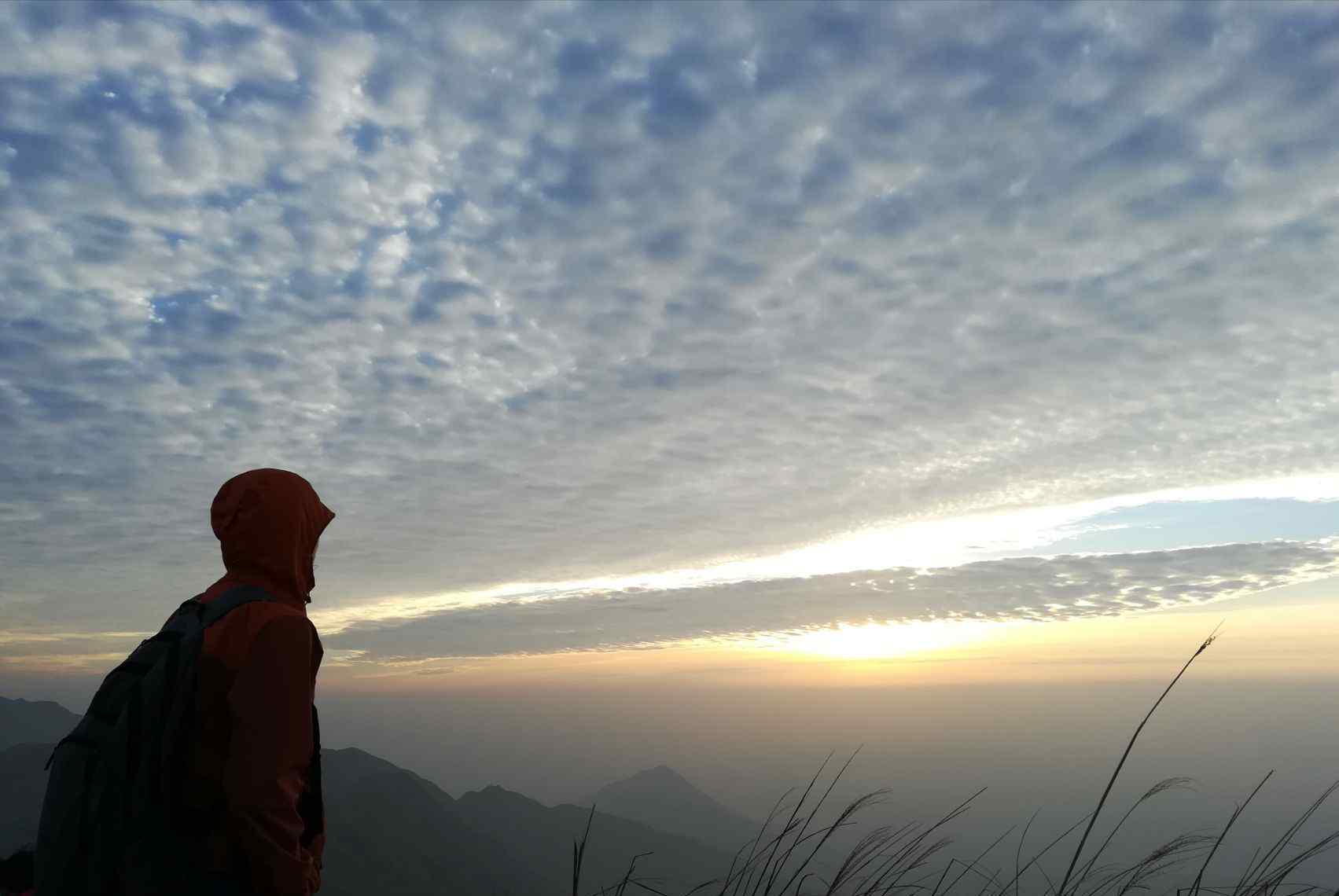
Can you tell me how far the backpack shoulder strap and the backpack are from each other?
22 cm

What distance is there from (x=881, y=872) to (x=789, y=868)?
0.47m

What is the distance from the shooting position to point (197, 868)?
2.87 metres

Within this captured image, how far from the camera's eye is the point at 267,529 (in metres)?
3.48

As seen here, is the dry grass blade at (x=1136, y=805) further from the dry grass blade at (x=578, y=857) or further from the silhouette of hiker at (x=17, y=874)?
the silhouette of hiker at (x=17, y=874)

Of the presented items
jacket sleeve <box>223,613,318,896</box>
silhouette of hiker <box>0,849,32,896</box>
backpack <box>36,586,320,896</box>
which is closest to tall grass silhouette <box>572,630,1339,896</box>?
jacket sleeve <box>223,613,318,896</box>

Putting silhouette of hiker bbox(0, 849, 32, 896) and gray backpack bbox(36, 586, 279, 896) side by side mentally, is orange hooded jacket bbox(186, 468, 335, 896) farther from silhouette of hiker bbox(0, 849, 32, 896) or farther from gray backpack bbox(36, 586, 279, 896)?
silhouette of hiker bbox(0, 849, 32, 896)

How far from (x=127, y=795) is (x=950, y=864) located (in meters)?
3.85

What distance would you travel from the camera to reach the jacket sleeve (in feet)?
9.50

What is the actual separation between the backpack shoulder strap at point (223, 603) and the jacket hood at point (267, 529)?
0.56 ft

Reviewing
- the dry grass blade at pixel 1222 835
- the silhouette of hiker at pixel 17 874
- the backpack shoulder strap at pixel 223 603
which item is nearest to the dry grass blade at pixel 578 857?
the backpack shoulder strap at pixel 223 603

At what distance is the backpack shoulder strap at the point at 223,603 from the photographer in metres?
3.10

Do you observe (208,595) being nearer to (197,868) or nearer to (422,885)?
(197,868)

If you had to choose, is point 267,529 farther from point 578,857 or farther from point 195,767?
point 578,857

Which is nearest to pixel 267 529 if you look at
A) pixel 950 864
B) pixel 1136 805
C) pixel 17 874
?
pixel 17 874
